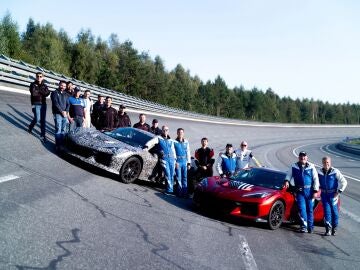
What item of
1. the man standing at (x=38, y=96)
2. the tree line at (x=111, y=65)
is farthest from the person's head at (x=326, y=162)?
the tree line at (x=111, y=65)

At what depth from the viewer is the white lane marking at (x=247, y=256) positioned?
19.2ft

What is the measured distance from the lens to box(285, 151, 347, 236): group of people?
9.17m

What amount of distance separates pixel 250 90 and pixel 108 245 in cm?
16136

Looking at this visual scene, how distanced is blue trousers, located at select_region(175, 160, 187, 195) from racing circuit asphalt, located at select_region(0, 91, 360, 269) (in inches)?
23.5

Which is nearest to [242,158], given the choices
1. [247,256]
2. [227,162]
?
[227,162]

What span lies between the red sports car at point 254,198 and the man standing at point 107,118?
14.3 feet

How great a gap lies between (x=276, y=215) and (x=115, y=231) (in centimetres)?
400

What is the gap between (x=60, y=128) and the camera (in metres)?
11.6

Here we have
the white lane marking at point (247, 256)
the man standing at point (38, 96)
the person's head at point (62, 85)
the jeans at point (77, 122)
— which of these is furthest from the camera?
the jeans at point (77, 122)

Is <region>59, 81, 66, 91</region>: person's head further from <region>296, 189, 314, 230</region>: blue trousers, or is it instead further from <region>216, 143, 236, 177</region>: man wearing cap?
<region>296, 189, 314, 230</region>: blue trousers

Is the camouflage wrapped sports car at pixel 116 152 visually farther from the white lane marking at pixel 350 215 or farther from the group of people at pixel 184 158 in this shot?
the white lane marking at pixel 350 215

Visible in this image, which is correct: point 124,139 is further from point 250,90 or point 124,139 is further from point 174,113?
point 250,90

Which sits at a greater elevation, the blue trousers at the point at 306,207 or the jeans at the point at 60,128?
the jeans at the point at 60,128

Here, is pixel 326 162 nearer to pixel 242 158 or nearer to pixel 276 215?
pixel 276 215
